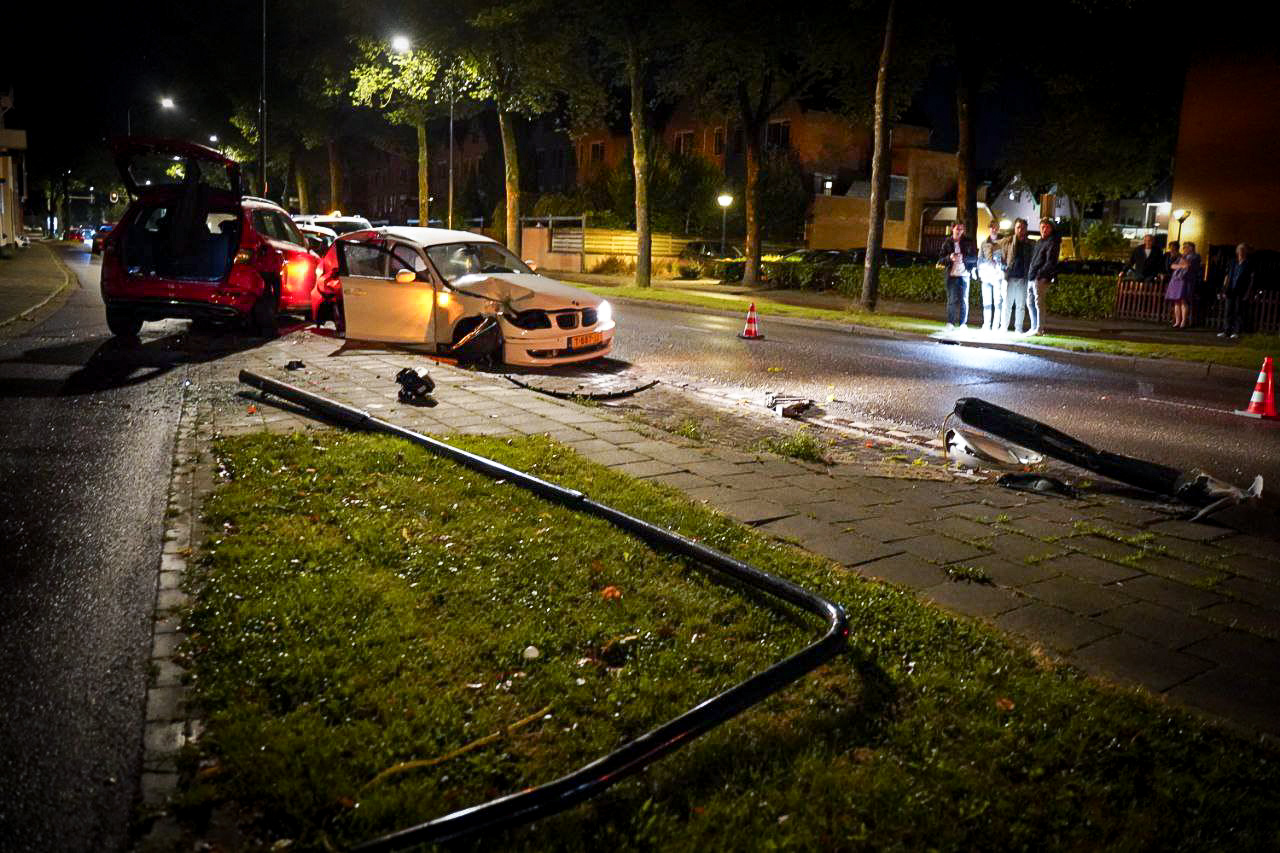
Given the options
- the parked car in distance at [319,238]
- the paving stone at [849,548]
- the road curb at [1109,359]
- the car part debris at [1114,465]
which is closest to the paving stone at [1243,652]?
the paving stone at [849,548]

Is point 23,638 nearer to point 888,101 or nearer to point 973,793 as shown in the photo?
point 973,793

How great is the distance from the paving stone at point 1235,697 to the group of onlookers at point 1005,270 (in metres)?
14.2

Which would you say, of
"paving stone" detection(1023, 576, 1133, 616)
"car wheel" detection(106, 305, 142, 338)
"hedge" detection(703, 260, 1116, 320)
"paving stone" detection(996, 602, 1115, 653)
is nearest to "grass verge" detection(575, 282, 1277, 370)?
"hedge" detection(703, 260, 1116, 320)

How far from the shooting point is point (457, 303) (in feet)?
38.5

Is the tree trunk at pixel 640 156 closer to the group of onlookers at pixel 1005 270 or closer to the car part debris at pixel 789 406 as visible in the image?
the group of onlookers at pixel 1005 270

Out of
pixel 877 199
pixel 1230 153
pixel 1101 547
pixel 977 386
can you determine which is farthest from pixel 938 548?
pixel 1230 153

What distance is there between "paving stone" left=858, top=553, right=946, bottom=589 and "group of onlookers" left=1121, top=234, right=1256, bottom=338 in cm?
1730

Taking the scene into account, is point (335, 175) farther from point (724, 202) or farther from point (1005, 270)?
point (1005, 270)

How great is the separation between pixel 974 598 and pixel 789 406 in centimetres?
540

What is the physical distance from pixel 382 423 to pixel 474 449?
1003 mm

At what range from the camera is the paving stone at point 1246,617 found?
424cm

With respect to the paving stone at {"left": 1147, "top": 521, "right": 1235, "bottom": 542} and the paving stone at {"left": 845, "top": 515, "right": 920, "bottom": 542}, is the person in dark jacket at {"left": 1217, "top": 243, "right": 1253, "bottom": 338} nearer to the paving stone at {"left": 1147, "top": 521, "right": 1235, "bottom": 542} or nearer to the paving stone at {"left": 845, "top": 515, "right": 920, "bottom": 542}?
the paving stone at {"left": 1147, "top": 521, "right": 1235, "bottom": 542}

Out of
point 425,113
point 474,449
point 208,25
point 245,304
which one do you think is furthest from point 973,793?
point 208,25

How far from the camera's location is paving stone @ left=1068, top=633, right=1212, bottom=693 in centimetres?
366
